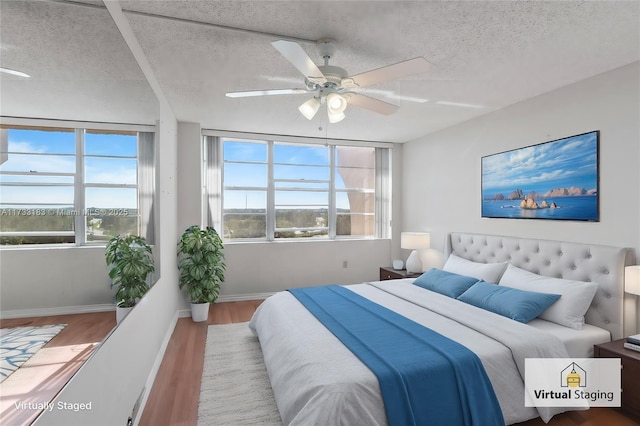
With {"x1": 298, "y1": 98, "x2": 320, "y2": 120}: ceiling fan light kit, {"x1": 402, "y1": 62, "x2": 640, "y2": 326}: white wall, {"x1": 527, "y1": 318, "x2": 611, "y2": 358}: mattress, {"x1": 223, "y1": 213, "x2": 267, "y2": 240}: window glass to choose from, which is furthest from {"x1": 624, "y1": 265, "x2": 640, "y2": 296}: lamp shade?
{"x1": 223, "y1": 213, "x2": 267, "y2": 240}: window glass

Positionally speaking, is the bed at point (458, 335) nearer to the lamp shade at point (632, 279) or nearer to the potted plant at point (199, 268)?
the lamp shade at point (632, 279)

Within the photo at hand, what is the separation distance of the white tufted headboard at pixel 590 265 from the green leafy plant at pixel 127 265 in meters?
3.42

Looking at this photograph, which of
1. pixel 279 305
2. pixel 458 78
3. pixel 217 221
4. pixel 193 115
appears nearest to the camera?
pixel 458 78

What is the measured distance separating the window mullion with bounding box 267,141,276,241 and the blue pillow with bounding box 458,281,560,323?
10.1 ft

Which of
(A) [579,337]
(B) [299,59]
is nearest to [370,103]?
(B) [299,59]

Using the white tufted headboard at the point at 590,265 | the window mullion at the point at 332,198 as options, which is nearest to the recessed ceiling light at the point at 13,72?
the white tufted headboard at the point at 590,265

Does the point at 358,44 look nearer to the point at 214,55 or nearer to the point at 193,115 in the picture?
the point at 214,55

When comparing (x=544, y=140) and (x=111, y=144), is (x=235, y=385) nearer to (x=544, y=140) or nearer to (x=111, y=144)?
(x=111, y=144)

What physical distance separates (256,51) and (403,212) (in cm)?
407

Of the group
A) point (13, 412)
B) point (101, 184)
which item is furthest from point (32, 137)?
point (13, 412)

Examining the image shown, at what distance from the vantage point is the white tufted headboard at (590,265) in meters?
2.56

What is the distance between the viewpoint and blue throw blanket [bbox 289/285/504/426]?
179 centimetres

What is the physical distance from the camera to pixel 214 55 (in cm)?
245

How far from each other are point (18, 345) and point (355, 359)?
165 cm
